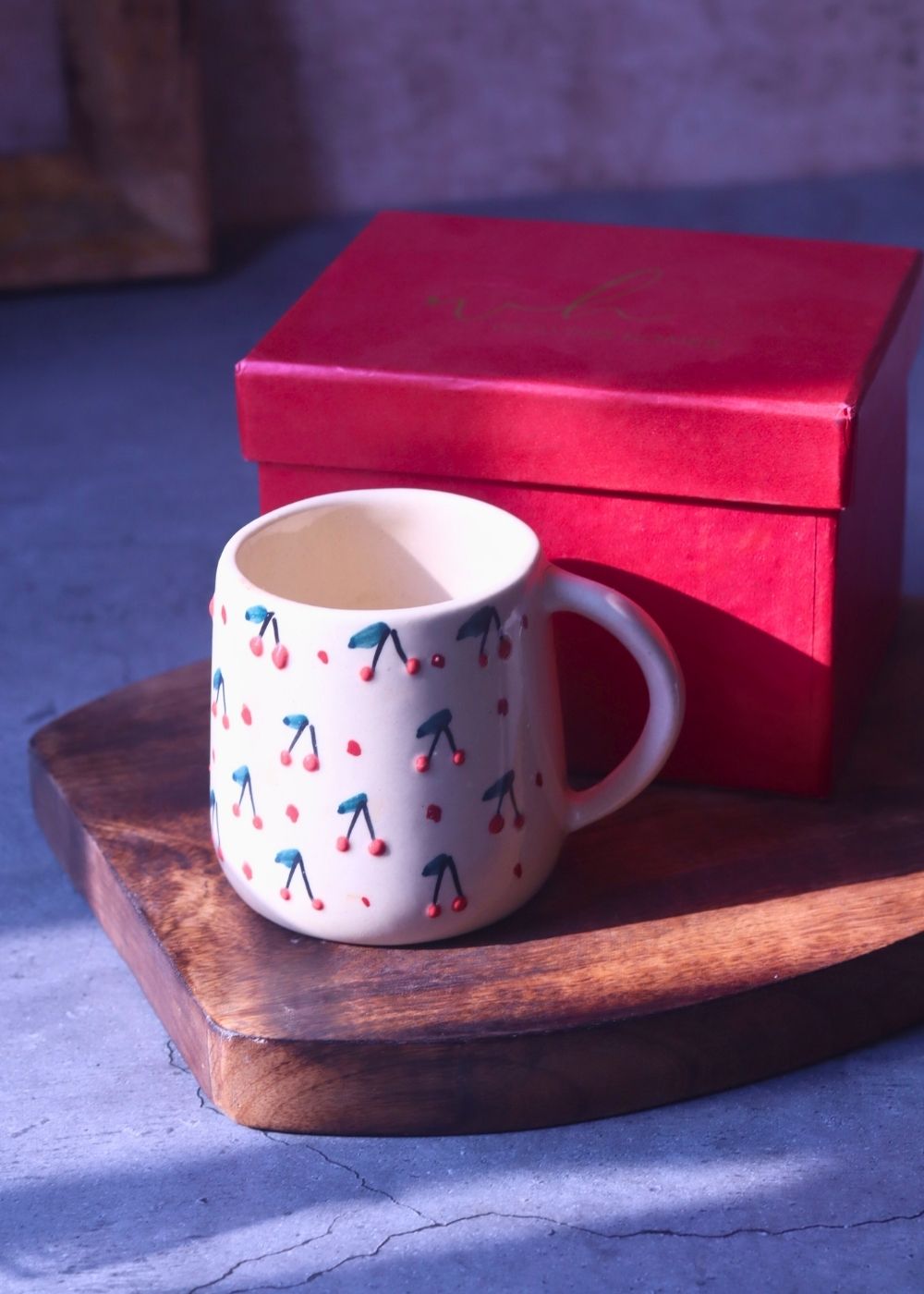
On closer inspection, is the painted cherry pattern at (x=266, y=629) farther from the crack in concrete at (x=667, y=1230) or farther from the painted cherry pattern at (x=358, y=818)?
the crack in concrete at (x=667, y=1230)

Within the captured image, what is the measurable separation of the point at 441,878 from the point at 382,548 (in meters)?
0.11

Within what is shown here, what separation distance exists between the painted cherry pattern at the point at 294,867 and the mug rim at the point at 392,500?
0.07 metres

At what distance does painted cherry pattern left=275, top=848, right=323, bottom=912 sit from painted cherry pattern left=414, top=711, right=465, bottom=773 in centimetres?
4

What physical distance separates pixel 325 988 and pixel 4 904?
0.15 metres

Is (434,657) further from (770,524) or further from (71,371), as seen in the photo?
(71,371)

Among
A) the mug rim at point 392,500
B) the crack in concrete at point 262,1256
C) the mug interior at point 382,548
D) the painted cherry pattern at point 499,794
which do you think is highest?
the mug rim at point 392,500

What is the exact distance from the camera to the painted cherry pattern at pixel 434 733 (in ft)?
1.48

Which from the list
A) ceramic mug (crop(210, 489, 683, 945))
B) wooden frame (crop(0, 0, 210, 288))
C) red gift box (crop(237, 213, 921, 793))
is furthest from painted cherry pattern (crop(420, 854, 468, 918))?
wooden frame (crop(0, 0, 210, 288))

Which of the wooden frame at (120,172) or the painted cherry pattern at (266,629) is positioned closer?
the painted cherry pattern at (266,629)

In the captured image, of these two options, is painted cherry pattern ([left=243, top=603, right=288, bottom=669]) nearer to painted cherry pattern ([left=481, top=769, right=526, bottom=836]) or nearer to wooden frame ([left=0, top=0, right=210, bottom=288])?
painted cherry pattern ([left=481, top=769, right=526, bottom=836])

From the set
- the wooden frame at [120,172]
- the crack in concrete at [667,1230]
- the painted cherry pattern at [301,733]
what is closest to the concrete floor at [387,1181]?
the crack in concrete at [667,1230]

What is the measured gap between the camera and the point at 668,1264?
417 millimetres

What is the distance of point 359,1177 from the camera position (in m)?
0.45

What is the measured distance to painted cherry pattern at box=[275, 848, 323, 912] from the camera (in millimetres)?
469
